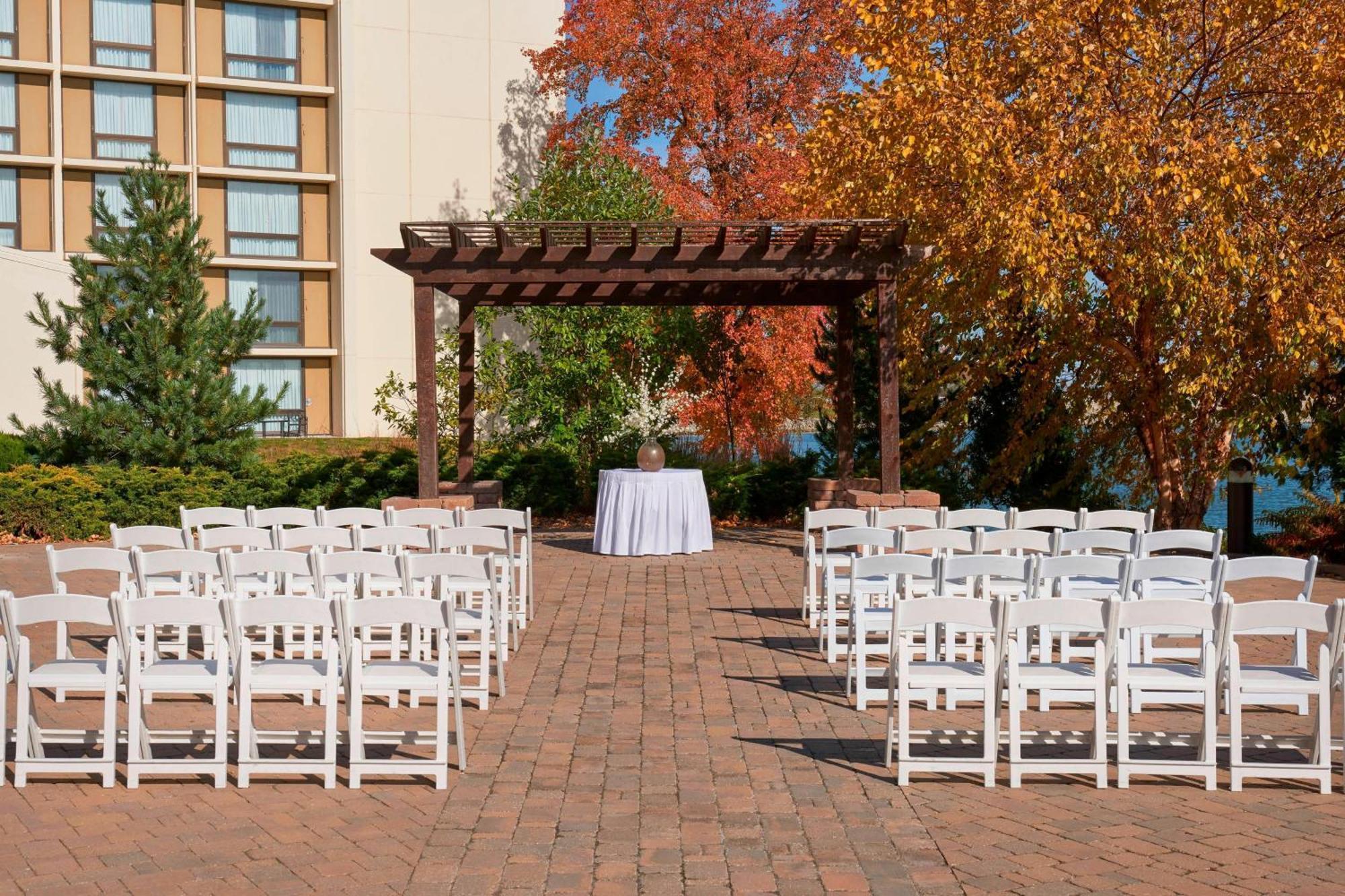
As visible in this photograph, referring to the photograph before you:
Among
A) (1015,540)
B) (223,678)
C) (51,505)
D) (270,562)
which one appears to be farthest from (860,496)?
(223,678)

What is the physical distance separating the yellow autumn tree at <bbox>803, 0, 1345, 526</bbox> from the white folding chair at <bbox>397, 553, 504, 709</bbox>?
7500mm

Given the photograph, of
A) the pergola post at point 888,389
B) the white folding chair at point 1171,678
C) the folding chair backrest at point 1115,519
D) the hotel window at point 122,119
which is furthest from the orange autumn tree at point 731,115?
the white folding chair at point 1171,678

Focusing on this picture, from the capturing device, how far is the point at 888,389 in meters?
15.6

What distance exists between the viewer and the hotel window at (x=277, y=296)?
122 feet

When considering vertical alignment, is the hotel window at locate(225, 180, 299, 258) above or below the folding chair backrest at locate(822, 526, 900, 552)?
above

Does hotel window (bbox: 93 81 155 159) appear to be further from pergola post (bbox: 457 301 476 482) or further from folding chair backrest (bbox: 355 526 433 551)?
folding chair backrest (bbox: 355 526 433 551)

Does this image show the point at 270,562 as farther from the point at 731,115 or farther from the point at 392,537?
the point at 731,115

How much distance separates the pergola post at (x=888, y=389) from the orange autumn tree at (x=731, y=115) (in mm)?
10731

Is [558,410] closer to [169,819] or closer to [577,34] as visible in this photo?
[577,34]

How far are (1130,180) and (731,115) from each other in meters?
15.5

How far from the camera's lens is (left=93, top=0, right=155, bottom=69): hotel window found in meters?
35.6

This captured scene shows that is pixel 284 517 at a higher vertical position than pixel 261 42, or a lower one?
lower

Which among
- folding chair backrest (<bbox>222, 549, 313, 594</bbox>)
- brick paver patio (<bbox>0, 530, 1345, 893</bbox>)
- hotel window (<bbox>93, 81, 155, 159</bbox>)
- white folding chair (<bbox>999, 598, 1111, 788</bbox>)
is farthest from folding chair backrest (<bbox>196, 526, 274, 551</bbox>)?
hotel window (<bbox>93, 81, 155, 159</bbox>)

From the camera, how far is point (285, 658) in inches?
355
